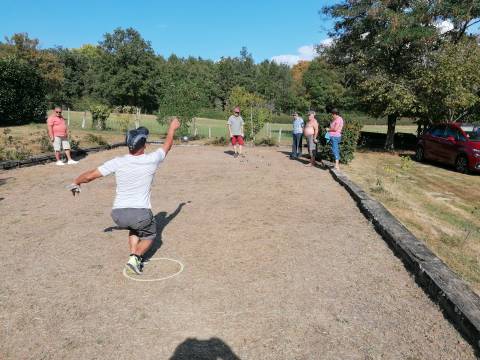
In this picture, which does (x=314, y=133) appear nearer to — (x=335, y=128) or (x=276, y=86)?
(x=335, y=128)

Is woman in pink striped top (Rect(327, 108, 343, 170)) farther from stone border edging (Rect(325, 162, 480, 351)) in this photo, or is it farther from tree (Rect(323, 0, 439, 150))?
tree (Rect(323, 0, 439, 150))

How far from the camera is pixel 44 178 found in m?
10.5

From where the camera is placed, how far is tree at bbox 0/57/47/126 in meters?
26.2

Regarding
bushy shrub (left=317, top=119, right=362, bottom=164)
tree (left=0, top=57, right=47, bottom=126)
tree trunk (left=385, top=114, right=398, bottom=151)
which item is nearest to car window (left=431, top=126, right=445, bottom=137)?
tree trunk (left=385, top=114, right=398, bottom=151)

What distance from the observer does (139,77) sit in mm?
59625

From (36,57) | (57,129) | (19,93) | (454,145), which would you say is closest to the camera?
(57,129)

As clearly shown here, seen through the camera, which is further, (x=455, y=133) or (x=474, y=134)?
(x=455, y=133)

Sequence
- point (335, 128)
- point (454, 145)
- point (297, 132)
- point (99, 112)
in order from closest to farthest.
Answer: point (335, 128) → point (297, 132) → point (454, 145) → point (99, 112)

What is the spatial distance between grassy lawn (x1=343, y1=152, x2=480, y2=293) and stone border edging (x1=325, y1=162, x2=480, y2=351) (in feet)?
2.39

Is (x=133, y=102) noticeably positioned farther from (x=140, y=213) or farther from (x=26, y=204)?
(x=140, y=213)

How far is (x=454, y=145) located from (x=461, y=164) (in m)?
0.82

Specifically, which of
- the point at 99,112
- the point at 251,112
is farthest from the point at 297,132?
the point at 99,112

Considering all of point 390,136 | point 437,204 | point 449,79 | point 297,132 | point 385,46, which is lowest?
point 437,204

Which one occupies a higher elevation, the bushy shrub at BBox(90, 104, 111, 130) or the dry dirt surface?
the bushy shrub at BBox(90, 104, 111, 130)
